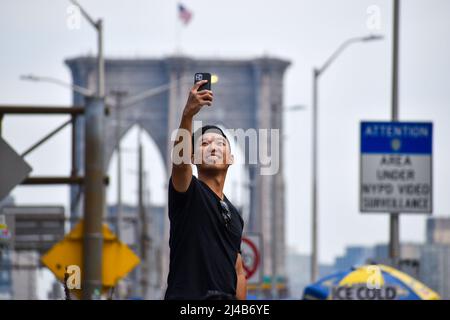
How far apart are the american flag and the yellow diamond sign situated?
65.1m

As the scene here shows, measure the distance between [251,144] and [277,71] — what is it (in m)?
116

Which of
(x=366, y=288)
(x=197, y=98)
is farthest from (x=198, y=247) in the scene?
(x=366, y=288)

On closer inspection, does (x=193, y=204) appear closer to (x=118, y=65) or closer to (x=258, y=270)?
(x=258, y=270)

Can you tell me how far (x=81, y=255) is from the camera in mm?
19016

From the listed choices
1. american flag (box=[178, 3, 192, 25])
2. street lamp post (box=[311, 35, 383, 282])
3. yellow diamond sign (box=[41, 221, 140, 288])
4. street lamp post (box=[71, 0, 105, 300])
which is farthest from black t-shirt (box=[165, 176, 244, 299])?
american flag (box=[178, 3, 192, 25])

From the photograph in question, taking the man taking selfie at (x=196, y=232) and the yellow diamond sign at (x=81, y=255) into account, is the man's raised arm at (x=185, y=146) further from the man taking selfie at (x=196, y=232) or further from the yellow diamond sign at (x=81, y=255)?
the yellow diamond sign at (x=81, y=255)

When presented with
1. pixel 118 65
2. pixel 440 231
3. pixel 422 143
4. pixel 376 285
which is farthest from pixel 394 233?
pixel 440 231

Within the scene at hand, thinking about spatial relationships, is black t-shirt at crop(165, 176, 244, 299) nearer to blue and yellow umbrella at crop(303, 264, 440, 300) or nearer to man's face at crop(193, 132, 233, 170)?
man's face at crop(193, 132, 233, 170)

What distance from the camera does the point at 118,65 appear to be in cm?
10519

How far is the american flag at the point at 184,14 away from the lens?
84631mm

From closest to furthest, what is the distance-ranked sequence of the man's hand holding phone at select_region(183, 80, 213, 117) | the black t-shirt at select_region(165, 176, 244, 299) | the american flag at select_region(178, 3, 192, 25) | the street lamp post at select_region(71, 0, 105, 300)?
the man's hand holding phone at select_region(183, 80, 213, 117), the black t-shirt at select_region(165, 176, 244, 299), the street lamp post at select_region(71, 0, 105, 300), the american flag at select_region(178, 3, 192, 25)

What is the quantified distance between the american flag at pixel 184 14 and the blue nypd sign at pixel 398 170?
61205 mm

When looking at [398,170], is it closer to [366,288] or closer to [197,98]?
[366,288]

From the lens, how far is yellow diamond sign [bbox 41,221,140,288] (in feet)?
62.4
